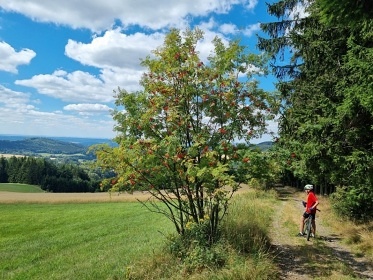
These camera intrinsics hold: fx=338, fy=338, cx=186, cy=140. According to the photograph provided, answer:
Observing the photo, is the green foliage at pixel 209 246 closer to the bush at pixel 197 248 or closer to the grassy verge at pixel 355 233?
the bush at pixel 197 248

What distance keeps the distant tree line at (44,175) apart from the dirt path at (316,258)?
87.9 meters

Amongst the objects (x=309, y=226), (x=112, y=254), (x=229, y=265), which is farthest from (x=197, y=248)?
(x=309, y=226)

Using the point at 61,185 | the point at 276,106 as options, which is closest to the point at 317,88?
the point at 276,106

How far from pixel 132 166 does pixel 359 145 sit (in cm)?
814

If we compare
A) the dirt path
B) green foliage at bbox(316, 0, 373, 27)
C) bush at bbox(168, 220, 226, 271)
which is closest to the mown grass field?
bush at bbox(168, 220, 226, 271)

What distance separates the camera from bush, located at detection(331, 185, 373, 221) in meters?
11.4

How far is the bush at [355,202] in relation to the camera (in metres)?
11.4

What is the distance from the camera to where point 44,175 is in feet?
342

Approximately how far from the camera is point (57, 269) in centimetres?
1087

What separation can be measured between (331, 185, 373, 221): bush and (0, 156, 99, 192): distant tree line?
86.4 metres

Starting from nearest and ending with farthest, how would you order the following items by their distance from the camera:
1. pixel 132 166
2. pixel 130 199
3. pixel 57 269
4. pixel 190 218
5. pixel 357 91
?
1. pixel 132 166
2. pixel 190 218
3. pixel 357 91
4. pixel 57 269
5. pixel 130 199

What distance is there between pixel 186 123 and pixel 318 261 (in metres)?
5.06

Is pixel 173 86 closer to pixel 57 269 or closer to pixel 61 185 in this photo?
pixel 57 269

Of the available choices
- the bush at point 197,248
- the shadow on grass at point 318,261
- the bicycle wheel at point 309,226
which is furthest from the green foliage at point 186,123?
the bicycle wheel at point 309,226
